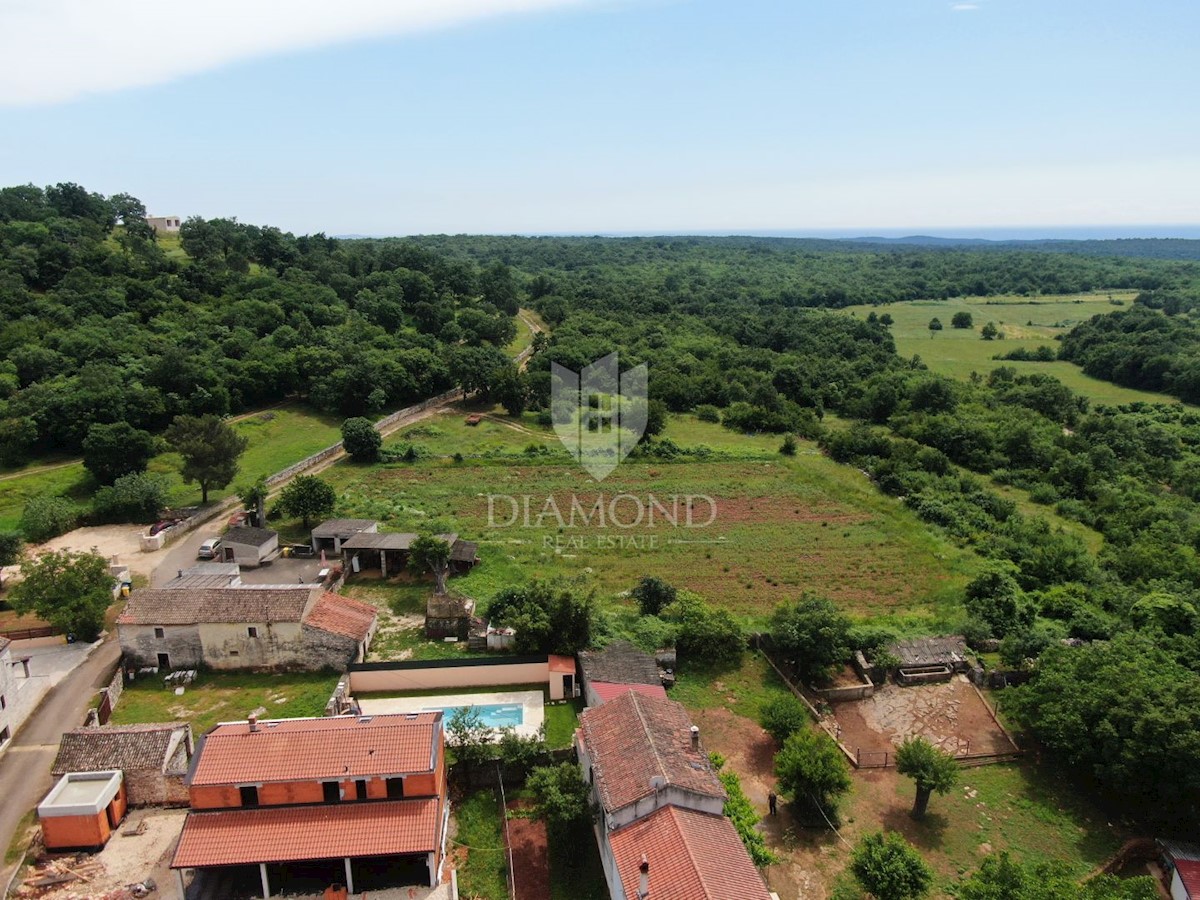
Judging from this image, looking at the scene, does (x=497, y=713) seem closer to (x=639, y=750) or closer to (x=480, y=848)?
(x=480, y=848)

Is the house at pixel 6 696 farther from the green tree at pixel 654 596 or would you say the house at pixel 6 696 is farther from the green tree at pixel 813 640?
the green tree at pixel 813 640

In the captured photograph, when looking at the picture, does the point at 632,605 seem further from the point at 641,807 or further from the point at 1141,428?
the point at 1141,428

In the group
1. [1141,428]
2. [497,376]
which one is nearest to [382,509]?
[497,376]

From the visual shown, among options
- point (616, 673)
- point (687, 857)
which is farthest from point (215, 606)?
point (687, 857)

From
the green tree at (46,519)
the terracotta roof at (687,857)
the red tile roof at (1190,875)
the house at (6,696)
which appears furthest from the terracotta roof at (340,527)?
the red tile roof at (1190,875)

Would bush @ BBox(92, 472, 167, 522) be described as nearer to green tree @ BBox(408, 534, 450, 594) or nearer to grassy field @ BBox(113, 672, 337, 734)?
grassy field @ BBox(113, 672, 337, 734)

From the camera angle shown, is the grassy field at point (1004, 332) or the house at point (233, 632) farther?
the grassy field at point (1004, 332)

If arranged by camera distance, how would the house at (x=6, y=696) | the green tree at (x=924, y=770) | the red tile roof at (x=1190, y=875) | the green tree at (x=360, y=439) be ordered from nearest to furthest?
1. the red tile roof at (x=1190, y=875)
2. the green tree at (x=924, y=770)
3. the house at (x=6, y=696)
4. the green tree at (x=360, y=439)
